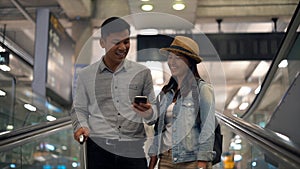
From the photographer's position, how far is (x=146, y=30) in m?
10.6

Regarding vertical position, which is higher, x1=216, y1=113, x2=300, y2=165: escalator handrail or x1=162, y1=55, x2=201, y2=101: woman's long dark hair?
x1=162, y1=55, x2=201, y2=101: woman's long dark hair

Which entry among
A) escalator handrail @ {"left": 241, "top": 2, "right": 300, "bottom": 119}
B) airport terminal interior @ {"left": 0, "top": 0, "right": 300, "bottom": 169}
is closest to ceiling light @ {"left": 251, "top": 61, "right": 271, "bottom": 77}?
airport terminal interior @ {"left": 0, "top": 0, "right": 300, "bottom": 169}

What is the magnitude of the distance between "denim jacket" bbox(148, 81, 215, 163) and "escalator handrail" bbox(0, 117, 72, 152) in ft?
3.61

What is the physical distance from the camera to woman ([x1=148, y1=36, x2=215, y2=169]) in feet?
8.74

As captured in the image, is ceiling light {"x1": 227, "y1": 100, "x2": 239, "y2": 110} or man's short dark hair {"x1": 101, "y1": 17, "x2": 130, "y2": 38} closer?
man's short dark hair {"x1": 101, "y1": 17, "x2": 130, "y2": 38}

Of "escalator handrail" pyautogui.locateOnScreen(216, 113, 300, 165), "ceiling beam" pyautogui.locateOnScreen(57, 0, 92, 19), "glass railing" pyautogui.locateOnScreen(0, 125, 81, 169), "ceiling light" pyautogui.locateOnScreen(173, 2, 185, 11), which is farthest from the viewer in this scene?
"ceiling beam" pyautogui.locateOnScreen(57, 0, 92, 19)

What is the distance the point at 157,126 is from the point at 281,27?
10224 millimetres

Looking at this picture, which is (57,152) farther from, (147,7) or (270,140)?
(270,140)

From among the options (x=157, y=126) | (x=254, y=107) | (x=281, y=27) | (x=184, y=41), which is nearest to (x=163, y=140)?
(x=157, y=126)

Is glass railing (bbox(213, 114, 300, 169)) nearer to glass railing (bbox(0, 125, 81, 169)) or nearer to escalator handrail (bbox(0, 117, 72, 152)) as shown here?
escalator handrail (bbox(0, 117, 72, 152))

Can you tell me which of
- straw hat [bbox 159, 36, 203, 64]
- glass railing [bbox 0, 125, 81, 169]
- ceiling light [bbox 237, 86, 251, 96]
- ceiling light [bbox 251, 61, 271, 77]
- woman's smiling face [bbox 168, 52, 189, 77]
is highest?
ceiling light [bbox 251, 61, 271, 77]

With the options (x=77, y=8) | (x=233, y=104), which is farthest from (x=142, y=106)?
(x=233, y=104)

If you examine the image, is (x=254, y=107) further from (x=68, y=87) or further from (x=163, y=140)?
(x=163, y=140)

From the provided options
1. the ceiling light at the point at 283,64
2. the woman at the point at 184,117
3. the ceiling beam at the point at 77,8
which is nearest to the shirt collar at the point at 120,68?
the woman at the point at 184,117
